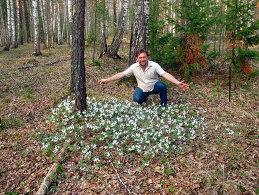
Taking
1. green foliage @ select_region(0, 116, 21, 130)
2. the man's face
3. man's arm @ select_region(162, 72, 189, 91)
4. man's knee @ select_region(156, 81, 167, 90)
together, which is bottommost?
green foliage @ select_region(0, 116, 21, 130)

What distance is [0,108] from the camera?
5957mm

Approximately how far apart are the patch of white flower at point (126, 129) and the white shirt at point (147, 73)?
732mm

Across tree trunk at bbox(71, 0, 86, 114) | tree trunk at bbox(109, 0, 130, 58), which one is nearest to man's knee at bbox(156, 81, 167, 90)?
tree trunk at bbox(71, 0, 86, 114)

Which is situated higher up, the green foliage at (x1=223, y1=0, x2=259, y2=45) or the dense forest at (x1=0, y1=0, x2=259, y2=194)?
the green foliage at (x1=223, y1=0, x2=259, y2=45)

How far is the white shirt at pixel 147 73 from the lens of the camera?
548cm

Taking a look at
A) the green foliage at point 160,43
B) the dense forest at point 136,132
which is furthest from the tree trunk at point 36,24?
the green foliage at point 160,43

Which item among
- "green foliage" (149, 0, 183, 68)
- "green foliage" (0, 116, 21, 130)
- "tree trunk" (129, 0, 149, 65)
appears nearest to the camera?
"green foliage" (0, 116, 21, 130)

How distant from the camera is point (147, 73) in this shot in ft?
18.4

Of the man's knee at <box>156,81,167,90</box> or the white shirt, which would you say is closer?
the white shirt

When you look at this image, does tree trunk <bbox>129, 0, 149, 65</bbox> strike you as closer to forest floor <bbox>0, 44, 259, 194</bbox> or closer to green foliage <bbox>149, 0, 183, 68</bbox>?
green foliage <bbox>149, 0, 183, 68</bbox>

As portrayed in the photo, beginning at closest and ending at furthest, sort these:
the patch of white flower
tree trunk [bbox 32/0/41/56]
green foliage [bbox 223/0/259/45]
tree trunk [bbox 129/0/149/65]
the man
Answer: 1. the patch of white flower
2. the man
3. green foliage [bbox 223/0/259/45]
4. tree trunk [bbox 129/0/149/65]
5. tree trunk [bbox 32/0/41/56]

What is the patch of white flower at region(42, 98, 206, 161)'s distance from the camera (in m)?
4.04

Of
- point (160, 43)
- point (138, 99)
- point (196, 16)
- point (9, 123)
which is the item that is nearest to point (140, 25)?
point (160, 43)

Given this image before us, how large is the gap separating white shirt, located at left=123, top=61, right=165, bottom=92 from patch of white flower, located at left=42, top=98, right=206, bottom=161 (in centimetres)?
73
